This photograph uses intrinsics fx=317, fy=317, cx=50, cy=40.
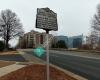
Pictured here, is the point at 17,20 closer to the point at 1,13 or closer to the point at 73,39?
the point at 1,13

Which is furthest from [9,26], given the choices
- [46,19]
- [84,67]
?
[46,19]

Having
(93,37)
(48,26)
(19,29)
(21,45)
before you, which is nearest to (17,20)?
(19,29)

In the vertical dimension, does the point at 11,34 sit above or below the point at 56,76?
above

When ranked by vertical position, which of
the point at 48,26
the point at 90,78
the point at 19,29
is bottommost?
the point at 90,78

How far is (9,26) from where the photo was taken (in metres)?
101

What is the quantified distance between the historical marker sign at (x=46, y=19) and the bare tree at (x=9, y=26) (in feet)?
297

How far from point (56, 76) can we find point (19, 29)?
85.6 metres

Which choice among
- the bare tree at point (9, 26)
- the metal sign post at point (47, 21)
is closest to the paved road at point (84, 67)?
the metal sign post at point (47, 21)

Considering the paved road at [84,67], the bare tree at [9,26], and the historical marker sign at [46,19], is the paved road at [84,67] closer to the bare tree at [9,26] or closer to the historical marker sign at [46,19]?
the historical marker sign at [46,19]

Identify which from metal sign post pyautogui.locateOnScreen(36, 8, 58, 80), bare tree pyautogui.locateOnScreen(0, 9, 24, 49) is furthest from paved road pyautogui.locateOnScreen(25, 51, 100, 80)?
bare tree pyautogui.locateOnScreen(0, 9, 24, 49)

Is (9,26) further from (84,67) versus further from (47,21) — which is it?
(47,21)

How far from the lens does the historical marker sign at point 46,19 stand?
367 inches

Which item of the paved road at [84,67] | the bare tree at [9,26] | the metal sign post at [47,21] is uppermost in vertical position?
the bare tree at [9,26]

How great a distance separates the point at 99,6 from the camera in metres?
84.6
